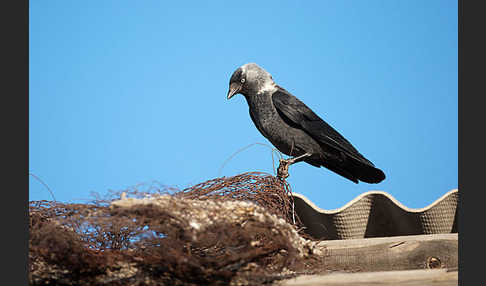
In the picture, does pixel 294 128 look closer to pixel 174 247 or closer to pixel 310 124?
pixel 310 124

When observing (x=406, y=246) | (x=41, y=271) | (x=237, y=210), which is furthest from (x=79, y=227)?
(x=406, y=246)

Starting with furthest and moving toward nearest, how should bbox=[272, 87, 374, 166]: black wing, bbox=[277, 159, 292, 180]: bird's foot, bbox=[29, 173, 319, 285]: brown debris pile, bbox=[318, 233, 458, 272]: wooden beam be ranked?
bbox=[272, 87, 374, 166]: black wing → bbox=[277, 159, 292, 180]: bird's foot → bbox=[318, 233, 458, 272]: wooden beam → bbox=[29, 173, 319, 285]: brown debris pile

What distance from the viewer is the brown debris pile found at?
773mm

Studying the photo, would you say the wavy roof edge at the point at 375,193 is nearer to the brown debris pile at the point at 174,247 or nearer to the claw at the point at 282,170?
the claw at the point at 282,170

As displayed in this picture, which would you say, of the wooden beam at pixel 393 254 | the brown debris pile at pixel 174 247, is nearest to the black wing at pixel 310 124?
the wooden beam at pixel 393 254

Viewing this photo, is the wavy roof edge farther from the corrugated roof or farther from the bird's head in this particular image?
the bird's head

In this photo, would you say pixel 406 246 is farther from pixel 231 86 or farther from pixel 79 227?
pixel 231 86

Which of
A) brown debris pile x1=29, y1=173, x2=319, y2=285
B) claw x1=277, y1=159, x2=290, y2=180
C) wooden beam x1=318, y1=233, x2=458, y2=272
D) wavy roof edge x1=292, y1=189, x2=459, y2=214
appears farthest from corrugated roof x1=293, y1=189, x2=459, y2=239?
brown debris pile x1=29, y1=173, x2=319, y2=285

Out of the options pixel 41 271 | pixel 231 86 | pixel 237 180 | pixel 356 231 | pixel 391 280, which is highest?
pixel 231 86

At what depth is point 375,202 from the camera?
62.6 inches

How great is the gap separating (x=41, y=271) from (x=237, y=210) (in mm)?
387

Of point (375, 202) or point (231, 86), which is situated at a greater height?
point (231, 86)

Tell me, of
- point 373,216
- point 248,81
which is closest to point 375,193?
point 373,216

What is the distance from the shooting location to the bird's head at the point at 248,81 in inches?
68.5
